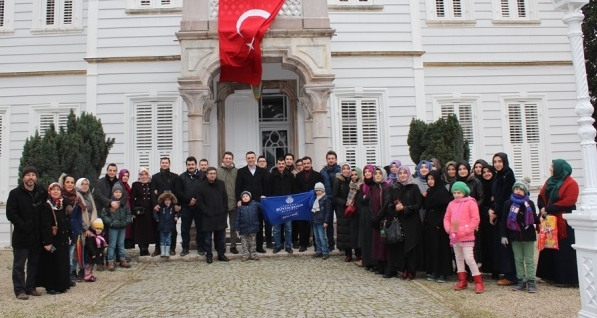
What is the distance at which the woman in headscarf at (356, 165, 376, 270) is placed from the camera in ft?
30.9

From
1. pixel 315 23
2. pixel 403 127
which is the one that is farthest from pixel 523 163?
pixel 315 23

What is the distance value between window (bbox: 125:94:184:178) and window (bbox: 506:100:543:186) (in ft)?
33.3

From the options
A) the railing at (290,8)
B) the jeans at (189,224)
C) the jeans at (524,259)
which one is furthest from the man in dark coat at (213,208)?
the jeans at (524,259)

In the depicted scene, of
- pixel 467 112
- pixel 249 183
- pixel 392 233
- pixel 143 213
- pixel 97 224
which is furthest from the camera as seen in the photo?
pixel 467 112

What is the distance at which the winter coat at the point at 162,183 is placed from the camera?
1047cm

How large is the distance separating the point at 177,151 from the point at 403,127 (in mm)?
6539

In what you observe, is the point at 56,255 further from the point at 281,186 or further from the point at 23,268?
the point at 281,186

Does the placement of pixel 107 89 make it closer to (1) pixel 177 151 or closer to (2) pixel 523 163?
(1) pixel 177 151

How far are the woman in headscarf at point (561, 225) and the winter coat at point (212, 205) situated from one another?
5773 mm

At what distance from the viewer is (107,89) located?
14.8 m

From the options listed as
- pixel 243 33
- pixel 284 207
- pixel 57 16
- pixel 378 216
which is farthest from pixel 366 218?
pixel 57 16

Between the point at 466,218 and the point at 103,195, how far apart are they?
21.6 feet

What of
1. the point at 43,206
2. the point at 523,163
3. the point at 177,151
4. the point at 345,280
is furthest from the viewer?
the point at 523,163

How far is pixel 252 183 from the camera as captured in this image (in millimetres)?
10984
